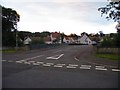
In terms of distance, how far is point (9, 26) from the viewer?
76.9 meters

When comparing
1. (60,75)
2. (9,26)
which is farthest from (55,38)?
Answer: (60,75)

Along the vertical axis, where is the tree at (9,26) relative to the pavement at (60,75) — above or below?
above

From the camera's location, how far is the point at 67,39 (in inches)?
7741

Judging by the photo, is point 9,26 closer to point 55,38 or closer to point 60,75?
point 60,75

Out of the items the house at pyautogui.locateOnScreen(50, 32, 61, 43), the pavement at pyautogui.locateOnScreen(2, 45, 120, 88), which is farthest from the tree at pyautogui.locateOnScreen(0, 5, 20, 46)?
the house at pyautogui.locateOnScreen(50, 32, 61, 43)

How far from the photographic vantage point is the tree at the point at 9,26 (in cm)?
6919

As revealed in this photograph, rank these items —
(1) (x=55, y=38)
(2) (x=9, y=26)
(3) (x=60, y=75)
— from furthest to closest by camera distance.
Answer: (1) (x=55, y=38)
(2) (x=9, y=26)
(3) (x=60, y=75)

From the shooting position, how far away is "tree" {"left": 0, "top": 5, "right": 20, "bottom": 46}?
69.2 meters

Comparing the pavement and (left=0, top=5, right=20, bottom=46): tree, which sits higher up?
(left=0, top=5, right=20, bottom=46): tree

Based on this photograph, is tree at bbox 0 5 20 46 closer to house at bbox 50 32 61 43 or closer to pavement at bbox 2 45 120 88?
pavement at bbox 2 45 120 88

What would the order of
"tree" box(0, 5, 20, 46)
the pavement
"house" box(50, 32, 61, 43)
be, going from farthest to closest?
"house" box(50, 32, 61, 43) < "tree" box(0, 5, 20, 46) < the pavement

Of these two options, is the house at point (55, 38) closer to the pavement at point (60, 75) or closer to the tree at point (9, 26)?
the tree at point (9, 26)

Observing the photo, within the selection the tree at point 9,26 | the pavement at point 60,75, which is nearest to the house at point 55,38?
the tree at point 9,26

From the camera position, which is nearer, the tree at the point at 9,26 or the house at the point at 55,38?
the tree at the point at 9,26
